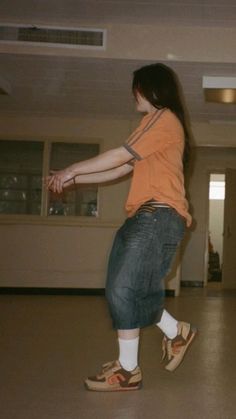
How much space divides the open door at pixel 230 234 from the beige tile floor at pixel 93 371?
10.8ft

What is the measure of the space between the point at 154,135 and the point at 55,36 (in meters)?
2.12

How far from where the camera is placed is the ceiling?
3420 millimetres

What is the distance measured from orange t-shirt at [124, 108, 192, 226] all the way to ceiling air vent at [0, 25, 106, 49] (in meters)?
1.89

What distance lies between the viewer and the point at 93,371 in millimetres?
2459

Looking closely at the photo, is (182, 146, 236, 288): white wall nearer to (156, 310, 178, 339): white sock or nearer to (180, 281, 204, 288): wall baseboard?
(180, 281, 204, 288): wall baseboard

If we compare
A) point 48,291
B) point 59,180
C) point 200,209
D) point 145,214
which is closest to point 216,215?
point 200,209

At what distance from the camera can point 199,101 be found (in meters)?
5.32

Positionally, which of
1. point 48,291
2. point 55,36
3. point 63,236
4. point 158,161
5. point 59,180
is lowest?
point 48,291

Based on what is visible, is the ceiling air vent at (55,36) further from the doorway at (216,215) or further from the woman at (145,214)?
the doorway at (216,215)

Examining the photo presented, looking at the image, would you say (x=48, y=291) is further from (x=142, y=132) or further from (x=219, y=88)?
(x=142, y=132)

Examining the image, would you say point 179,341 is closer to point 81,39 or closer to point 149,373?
point 149,373

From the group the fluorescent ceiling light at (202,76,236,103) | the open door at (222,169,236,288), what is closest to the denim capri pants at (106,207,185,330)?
the fluorescent ceiling light at (202,76,236,103)

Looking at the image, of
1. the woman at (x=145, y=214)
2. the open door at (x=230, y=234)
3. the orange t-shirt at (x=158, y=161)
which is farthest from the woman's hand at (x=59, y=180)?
the open door at (x=230, y=234)

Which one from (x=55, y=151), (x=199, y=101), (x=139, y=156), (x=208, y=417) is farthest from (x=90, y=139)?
(x=208, y=417)
